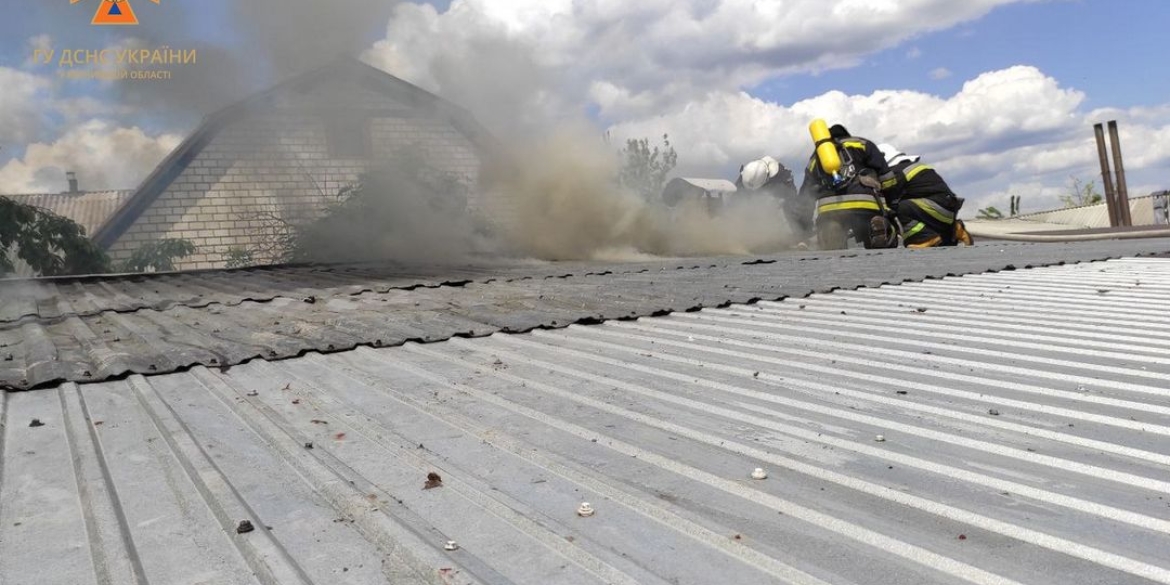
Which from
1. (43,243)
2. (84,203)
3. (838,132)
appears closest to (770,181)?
(838,132)

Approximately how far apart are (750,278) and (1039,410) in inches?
171

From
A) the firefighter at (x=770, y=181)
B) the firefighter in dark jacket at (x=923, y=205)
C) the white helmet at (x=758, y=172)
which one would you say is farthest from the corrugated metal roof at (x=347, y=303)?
the white helmet at (x=758, y=172)

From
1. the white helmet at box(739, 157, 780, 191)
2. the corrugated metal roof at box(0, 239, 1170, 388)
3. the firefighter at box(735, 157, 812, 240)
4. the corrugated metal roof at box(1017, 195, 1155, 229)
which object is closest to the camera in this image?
the corrugated metal roof at box(0, 239, 1170, 388)

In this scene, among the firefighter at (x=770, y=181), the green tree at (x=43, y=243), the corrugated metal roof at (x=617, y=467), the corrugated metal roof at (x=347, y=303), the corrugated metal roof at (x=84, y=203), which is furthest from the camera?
the corrugated metal roof at (x=84, y=203)

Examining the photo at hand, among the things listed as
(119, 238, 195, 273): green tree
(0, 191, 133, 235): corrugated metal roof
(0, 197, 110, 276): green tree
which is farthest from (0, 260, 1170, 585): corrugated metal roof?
(0, 191, 133, 235): corrugated metal roof

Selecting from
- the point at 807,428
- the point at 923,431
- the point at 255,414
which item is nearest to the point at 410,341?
the point at 255,414

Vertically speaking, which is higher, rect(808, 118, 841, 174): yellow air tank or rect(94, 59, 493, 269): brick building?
rect(94, 59, 493, 269): brick building

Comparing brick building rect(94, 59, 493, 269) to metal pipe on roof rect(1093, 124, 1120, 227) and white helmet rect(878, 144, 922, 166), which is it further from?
metal pipe on roof rect(1093, 124, 1120, 227)

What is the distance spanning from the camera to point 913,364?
158 inches

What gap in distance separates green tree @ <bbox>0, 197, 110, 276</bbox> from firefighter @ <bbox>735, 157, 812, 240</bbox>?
11.8m

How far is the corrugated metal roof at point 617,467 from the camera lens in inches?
78.9

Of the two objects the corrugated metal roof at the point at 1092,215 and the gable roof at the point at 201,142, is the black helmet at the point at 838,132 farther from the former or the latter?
the corrugated metal roof at the point at 1092,215

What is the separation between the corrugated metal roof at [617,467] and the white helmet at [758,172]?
459 inches

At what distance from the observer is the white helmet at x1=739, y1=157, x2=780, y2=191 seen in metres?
16.1
